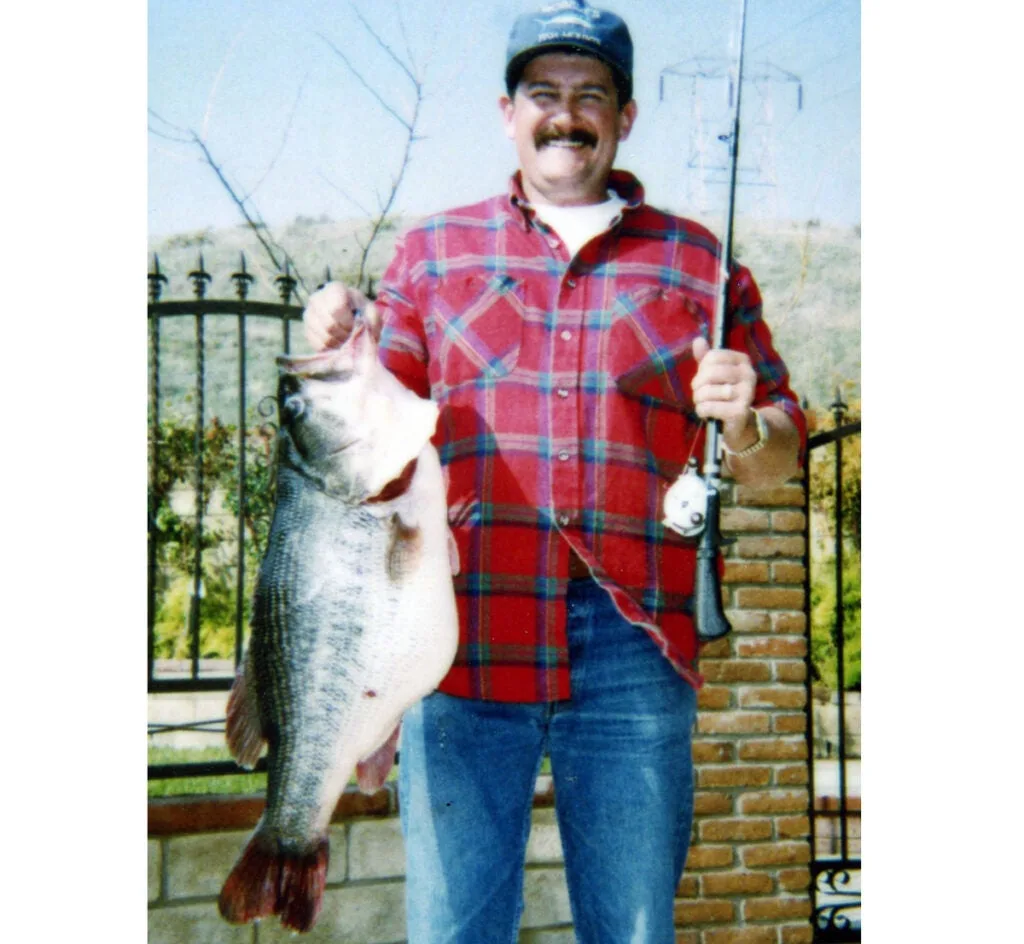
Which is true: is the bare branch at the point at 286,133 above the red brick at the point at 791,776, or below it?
above

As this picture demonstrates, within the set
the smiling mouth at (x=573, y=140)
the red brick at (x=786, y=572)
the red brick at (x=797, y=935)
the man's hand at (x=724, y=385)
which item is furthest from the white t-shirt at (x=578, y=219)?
the red brick at (x=797, y=935)

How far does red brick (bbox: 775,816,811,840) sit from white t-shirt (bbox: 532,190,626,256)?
5.24 ft

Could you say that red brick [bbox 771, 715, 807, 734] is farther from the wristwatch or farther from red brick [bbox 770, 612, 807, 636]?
the wristwatch

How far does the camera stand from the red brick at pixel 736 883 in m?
2.50

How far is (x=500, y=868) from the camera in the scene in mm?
1663

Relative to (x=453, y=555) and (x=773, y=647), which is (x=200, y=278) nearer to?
(x=453, y=555)

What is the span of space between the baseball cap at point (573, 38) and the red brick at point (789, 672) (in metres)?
1.45

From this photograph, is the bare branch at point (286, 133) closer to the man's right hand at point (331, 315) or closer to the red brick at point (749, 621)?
the man's right hand at point (331, 315)
